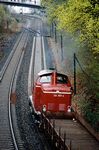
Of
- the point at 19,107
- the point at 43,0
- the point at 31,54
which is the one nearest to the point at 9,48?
the point at 31,54

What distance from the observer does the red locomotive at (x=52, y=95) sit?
22.9 metres

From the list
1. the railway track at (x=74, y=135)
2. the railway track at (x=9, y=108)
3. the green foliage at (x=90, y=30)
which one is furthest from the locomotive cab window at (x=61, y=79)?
the railway track at (x=9, y=108)

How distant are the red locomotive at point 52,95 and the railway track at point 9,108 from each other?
197 centimetres

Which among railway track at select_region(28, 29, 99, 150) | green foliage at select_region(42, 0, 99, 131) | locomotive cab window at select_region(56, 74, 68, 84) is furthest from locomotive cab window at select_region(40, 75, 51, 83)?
railway track at select_region(28, 29, 99, 150)

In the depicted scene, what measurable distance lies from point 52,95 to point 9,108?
6.36 metres

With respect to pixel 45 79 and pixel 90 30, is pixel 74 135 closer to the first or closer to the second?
pixel 45 79

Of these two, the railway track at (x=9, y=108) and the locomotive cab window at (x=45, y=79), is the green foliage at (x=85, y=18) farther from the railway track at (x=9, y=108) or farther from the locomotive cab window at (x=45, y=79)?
the railway track at (x=9, y=108)

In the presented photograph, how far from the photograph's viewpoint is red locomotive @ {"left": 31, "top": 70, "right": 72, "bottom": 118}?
75.0ft

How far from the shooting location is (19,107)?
1144 inches

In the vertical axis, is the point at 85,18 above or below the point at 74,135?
above

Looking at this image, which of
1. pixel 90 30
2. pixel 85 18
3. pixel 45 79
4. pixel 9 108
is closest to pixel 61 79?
pixel 45 79

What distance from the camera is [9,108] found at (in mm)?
28500

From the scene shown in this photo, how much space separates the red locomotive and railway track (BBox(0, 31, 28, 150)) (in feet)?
6.45

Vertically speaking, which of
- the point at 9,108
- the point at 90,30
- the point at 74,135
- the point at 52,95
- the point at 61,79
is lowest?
the point at 9,108
